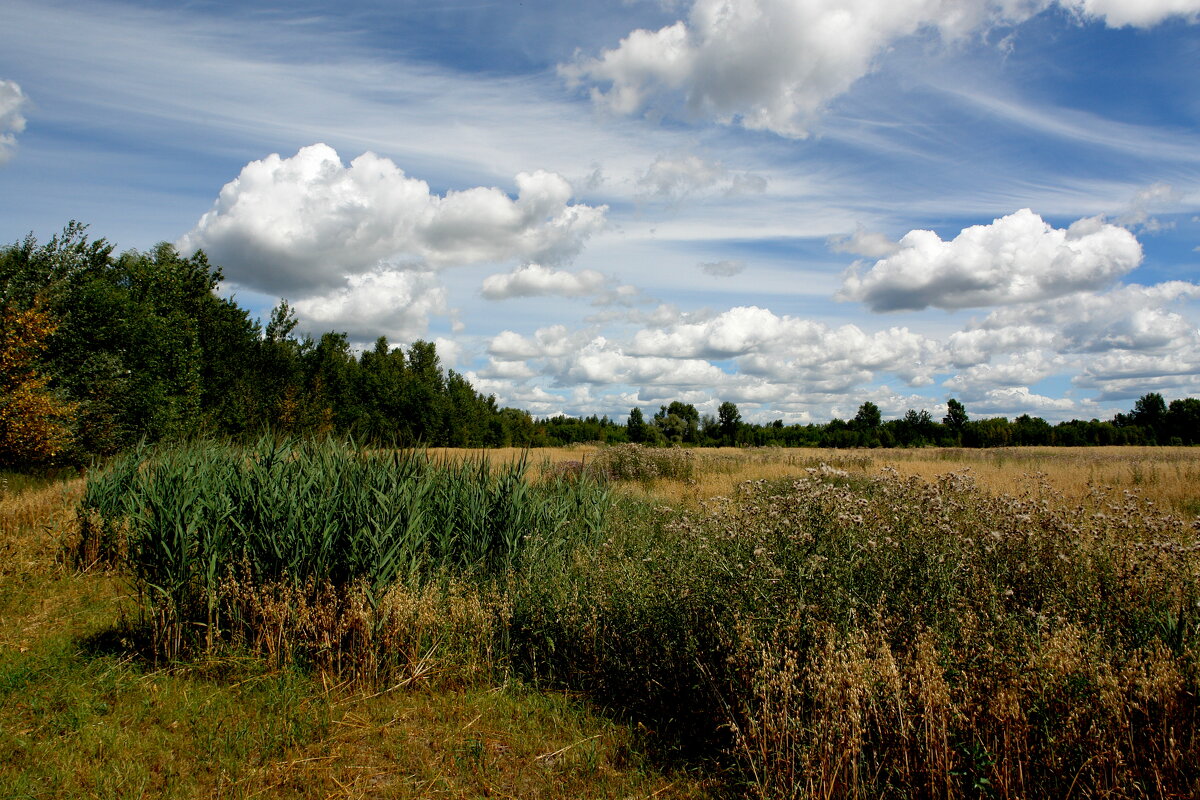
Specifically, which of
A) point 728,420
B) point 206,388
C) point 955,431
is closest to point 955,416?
point 955,431

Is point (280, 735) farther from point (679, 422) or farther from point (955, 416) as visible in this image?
point (955, 416)

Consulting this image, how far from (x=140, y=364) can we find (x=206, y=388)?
6.74m

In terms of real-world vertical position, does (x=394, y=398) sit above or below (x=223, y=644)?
above

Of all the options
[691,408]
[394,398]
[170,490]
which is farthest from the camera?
[691,408]

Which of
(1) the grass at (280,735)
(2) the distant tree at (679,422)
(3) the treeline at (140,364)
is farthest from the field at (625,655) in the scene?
(2) the distant tree at (679,422)

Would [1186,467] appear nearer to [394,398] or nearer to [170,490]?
[170,490]

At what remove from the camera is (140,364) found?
90.7 ft

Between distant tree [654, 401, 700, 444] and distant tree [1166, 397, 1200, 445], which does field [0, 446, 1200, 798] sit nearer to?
distant tree [654, 401, 700, 444]

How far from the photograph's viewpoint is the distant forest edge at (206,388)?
20078mm

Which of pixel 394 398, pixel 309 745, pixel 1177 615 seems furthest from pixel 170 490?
pixel 394 398

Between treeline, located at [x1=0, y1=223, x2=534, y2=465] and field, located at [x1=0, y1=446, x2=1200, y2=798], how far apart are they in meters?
2.33

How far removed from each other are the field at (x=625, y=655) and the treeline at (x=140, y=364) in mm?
2335

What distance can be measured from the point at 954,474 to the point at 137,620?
8273 mm

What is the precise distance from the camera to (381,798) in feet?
12.6
